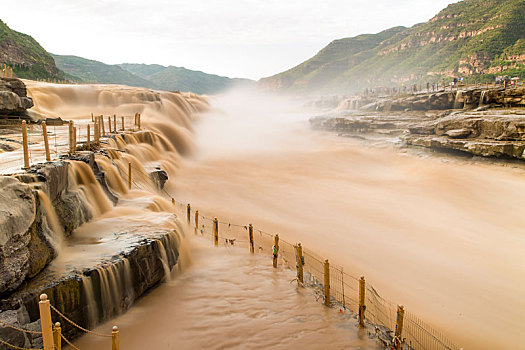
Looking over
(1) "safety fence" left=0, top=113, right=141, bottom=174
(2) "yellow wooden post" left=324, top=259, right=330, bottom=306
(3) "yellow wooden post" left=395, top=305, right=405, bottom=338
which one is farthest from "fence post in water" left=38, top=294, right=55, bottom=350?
(3) "yellow wooden post" left=395, top=305, right=405, bottom=338

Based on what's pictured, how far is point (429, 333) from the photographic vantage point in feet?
20.6

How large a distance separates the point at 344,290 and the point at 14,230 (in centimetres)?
631

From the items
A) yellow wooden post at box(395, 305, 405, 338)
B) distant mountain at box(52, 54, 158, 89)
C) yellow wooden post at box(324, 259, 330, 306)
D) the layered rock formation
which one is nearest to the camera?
yellow wooden post at box(395, 305, 405, 338)

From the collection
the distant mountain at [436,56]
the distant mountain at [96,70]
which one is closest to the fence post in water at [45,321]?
the distant mountain at [436,56]

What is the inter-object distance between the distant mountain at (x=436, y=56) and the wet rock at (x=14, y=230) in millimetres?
55371

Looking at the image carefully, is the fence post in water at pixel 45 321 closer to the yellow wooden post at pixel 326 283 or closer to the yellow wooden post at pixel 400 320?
the yellow wooden post at pixel 326 283

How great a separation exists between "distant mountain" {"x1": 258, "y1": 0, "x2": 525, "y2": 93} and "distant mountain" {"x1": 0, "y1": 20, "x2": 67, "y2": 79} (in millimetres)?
67815

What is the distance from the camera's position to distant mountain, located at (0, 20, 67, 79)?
51594 mm

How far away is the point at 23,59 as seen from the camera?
56094 mm

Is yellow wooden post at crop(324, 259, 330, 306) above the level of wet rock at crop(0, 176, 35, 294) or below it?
below

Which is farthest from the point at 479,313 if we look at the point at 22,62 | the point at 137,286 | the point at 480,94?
the point at 22,62

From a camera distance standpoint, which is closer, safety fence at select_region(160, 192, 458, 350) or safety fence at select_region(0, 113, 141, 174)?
safety fence at select_region(160, 192, 458, 350)

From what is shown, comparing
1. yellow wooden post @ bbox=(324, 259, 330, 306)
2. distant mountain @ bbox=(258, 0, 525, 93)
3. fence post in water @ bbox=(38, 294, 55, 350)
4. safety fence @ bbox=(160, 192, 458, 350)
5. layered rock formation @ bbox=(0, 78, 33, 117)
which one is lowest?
safety fence @ bbox=(160, 192, 458, 350)

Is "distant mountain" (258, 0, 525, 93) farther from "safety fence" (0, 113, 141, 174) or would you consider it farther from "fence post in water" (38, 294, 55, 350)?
"fence post in water" (38, 294, 55, 350)
